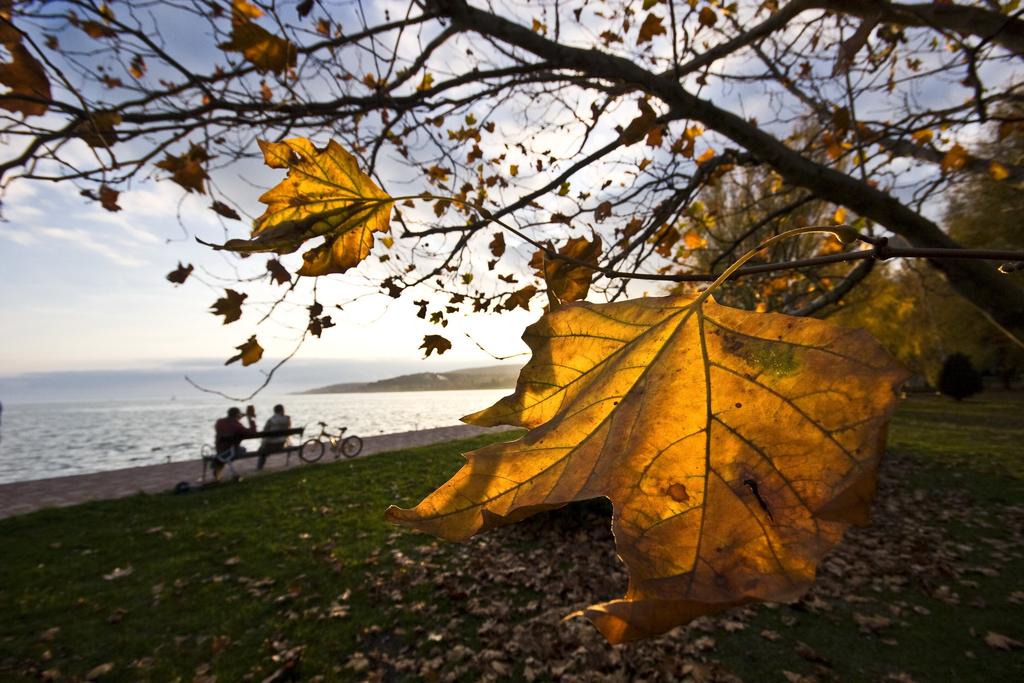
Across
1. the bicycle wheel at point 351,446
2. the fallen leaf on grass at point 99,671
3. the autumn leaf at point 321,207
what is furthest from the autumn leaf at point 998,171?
the bicycle wheel at point 351,446

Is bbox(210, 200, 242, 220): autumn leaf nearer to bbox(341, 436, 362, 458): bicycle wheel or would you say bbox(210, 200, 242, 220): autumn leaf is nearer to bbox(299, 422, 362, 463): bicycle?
bbox(299, 422, 362, 463): bicycle

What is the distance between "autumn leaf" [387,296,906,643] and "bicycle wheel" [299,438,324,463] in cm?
1576

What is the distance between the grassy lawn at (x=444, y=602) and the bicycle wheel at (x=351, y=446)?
6.34 meters

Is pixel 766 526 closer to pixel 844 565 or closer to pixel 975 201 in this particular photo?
pixel 844 565

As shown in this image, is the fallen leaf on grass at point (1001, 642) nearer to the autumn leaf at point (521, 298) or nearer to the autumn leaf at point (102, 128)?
the autumn leaf at point (521, 298)

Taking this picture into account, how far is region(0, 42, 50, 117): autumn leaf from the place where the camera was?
196 centimetres

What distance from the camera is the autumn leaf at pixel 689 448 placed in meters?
0.47

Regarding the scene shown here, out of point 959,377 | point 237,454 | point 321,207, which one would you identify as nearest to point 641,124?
point 321,207

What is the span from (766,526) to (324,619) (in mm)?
6003

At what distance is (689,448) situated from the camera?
23.6 inches

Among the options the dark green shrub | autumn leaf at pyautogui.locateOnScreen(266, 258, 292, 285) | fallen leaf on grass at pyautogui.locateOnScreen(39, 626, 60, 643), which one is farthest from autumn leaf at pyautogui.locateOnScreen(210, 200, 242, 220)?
the dark green shrub

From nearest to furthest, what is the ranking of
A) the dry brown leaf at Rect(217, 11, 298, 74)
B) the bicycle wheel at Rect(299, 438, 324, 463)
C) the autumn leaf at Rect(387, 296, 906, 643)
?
the autumn leaf at Rect(387, 296, 906, 643), the dry brown leaf at Rect(217, 11, 298, 74), the bicycle wheel at Rect(299, 438, 324, 463)

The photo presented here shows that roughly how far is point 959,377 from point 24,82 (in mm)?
39074

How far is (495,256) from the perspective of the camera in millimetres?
3527
